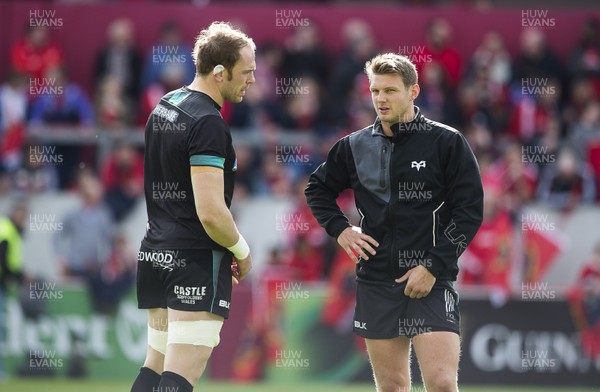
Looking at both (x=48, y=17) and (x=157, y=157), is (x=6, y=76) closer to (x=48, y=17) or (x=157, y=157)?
(x=48, y=17)

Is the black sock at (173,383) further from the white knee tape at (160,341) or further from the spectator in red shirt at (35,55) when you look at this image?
the spectator in red shirt at (35,55)

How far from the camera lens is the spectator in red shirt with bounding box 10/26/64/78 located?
1580 centimetres

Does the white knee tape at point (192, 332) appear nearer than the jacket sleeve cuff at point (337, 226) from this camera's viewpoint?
Yes

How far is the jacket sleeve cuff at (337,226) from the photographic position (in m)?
7.15

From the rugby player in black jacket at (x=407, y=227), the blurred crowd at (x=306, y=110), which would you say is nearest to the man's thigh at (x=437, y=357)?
the rugby player in black jacket at (x=407, y=227)

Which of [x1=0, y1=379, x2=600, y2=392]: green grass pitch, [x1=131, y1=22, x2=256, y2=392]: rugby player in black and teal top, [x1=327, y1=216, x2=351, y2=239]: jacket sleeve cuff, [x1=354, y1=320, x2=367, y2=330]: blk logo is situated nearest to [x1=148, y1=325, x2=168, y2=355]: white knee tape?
[x1=131, y1=22, x2=256, y2=392]: rugby player in black and teal top

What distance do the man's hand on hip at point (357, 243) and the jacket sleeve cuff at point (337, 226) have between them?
0.10 meters

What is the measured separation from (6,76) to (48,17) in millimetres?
1206

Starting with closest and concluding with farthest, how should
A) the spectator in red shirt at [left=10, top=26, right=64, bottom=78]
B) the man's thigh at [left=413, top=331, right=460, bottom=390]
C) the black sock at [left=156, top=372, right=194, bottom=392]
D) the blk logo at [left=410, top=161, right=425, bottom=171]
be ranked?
the black sock at [left=156, top=372, right=194, bottom=392]
the man's thigh at [left=413, top=331, right=460, bottom=390]
the blk logo at [left=410, top=161, right=425, bottom=171]
the spectator in red shirt at [left=10, top=26, right=64, bottom=78]

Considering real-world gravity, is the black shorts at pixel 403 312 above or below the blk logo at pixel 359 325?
above

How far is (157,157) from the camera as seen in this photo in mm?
6504

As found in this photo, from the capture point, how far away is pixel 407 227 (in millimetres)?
6820

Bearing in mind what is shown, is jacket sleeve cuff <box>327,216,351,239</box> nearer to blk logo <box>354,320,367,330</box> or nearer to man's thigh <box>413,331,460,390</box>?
blk logo <box>354,320,367,330</box>

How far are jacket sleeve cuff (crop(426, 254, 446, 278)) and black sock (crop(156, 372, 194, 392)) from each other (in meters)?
1.60
